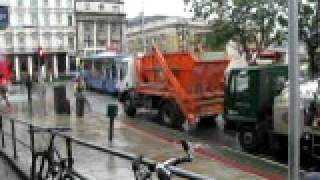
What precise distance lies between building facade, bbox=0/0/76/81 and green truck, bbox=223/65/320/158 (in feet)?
288

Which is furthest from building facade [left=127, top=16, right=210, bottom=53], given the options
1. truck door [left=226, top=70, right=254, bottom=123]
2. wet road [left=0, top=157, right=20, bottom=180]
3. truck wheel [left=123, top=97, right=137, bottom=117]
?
wet road [left=0, top=157, right=20, bottom=180]

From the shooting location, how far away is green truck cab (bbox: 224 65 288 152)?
16.5 meters

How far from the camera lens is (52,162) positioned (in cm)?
863

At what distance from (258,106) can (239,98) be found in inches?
36.8

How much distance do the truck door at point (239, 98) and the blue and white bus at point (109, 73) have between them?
13.7 meters

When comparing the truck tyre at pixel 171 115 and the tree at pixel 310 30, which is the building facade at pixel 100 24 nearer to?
the tree at pixel 310 30

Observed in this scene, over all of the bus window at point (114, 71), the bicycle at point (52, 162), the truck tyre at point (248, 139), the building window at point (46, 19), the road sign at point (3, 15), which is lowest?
the truck tyre at point (248, 139)

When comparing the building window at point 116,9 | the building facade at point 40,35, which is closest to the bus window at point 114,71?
the building facade at point 40,35

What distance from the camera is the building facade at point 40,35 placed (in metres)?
106

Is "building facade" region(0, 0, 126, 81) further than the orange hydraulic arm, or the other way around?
"building facade" region(0, 0, 126, 81)

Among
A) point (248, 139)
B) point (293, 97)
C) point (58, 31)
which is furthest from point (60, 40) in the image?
point (293, 97)

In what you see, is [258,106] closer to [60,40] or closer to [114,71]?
[114,71]

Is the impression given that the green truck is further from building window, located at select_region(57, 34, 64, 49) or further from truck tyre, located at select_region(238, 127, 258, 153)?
building window, located at select_region(57, 34, 64, 49)

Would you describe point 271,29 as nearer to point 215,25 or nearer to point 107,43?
point 215,25
